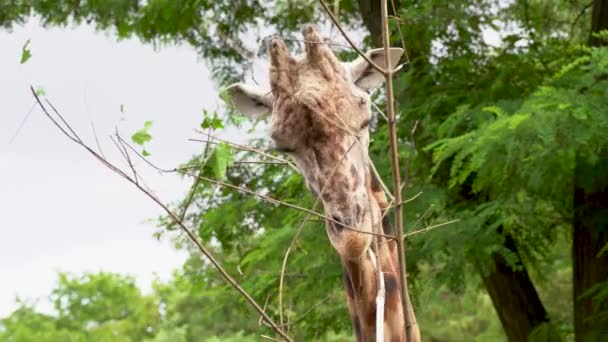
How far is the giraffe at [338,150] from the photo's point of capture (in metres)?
2.26

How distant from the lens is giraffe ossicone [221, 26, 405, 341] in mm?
2264

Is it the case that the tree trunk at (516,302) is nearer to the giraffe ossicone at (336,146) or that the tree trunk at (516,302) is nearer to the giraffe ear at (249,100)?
the giraffe ear at (249,100)

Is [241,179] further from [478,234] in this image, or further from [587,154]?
[587,154]

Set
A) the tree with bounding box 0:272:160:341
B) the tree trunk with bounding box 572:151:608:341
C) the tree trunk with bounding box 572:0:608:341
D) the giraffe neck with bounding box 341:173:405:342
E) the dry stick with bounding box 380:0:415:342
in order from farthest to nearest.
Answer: the tree with bounding box 0:272:160:341 → the tree trunk with bounding box 572:0:608:341 → the tree trunk with bounding box 572:151:608:341 → the giraffe neck with bounding box 341:173:405:342 → the dry stick with bounding box 380:0:415:342

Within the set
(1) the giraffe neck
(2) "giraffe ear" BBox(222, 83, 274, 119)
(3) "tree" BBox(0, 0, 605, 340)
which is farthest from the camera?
(3) "tree" BBox(0, 0, 605, 340)

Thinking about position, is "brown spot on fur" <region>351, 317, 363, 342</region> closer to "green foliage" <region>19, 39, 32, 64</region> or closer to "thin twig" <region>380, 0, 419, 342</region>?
"thin twig" <region>380, 0, 419, 342</region>

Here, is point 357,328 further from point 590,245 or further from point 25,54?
point 590,245

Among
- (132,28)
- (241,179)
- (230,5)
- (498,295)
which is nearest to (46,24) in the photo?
(132,28)

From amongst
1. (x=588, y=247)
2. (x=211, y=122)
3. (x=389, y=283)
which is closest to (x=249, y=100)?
(x=211, y=122)

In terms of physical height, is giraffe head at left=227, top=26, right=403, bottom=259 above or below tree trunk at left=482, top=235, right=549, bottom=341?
below

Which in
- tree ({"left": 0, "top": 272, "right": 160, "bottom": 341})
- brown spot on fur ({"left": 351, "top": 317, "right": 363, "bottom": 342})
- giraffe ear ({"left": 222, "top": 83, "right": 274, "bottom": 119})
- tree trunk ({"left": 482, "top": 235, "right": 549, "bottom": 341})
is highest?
tree ({"left": 0, "top": 272, "right": 160, "bottom": 341})

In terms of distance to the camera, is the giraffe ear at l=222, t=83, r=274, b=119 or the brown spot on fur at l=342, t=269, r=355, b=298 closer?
the brown spot on fur at l=342, t=269, r=355, b=298

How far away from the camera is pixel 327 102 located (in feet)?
7.70

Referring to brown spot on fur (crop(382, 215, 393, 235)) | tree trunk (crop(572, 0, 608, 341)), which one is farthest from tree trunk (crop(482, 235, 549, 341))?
brown spot on fur (crop(382, 215, 393, 235))
